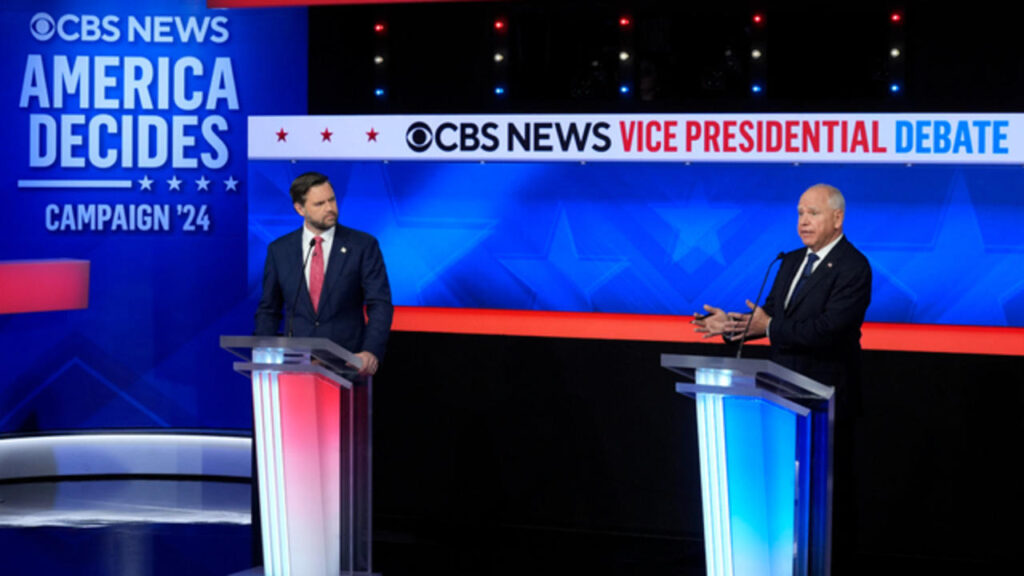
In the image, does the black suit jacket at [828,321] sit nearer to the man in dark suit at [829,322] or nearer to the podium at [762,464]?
the man in dark suit at [829,322]

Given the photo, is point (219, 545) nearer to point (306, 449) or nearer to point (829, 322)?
point (306, 449)

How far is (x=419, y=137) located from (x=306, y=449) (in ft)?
6.86

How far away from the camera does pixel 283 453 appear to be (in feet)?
12.7

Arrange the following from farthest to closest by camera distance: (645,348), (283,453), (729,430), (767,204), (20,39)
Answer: (20,39) → (767,204) → (645,348) → (283,453) → (729,430)

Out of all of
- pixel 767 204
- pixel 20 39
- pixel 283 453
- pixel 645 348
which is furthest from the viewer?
pixel 20 39

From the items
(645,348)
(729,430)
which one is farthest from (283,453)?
(645,348)

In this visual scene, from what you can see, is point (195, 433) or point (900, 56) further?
point (195, 433)

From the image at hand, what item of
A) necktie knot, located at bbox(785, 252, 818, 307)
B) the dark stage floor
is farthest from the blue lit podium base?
necktie knot, located at bbox(785, 252, 818, 307)

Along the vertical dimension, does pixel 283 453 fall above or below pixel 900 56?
below

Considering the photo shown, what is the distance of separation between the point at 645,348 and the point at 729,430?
6.56 feet

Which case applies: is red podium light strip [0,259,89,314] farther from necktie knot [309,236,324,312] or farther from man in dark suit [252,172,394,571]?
necktie knot [309,236,324,312]

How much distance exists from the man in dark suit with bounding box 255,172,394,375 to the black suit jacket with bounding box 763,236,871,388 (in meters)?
1.30

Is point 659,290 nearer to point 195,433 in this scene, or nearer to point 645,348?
point 645,348

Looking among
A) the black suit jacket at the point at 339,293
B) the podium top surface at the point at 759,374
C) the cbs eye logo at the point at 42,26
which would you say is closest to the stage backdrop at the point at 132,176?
the cbs eye logo at the point at 42,26
